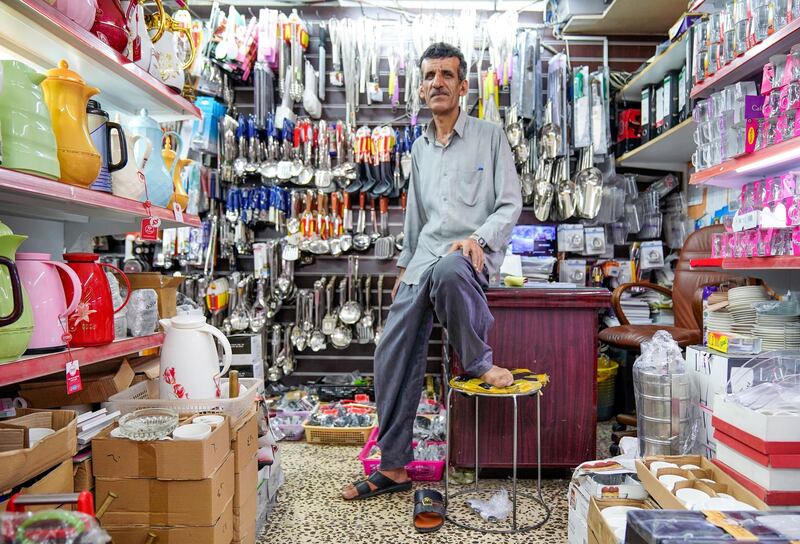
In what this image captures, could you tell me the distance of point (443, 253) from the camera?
236 cm

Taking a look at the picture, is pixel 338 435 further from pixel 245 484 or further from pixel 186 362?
pixel 186 362

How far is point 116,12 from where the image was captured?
1566mm

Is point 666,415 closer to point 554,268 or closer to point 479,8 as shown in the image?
point 554,268

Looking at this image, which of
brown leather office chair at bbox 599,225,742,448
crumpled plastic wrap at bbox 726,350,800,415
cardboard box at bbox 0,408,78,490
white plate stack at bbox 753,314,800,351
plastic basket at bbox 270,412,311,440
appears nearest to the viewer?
cardboard box at bbox 0,408,78,490

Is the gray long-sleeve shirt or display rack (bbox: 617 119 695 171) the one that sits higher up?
display rack (bbox: 617 119 695 171)

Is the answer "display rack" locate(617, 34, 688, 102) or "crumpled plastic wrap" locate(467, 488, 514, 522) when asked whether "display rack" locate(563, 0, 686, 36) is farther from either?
"crumpled plastic wrap" locate(467, 488, 514, 522)

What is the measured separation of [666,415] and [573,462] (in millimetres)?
538

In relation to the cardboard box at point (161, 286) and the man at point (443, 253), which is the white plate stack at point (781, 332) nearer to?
the man at point (443, 253)

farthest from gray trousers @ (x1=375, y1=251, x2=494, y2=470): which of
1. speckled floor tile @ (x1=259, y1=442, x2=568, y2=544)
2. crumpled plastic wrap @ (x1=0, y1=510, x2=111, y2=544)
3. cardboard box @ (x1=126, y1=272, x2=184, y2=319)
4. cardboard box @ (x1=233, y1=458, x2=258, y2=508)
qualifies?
crumpled plastic wrap @ (x1=0, y1=510, x2=111, y2=544)

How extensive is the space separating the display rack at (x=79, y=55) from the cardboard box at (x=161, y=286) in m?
0.65

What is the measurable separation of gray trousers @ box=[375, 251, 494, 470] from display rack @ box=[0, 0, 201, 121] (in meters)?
1.20

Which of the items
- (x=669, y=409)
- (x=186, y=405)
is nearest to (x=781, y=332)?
(x=669, y=409)

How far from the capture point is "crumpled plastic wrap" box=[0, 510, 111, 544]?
0.71 meters

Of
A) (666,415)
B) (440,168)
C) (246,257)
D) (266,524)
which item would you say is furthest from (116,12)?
(246,257)
